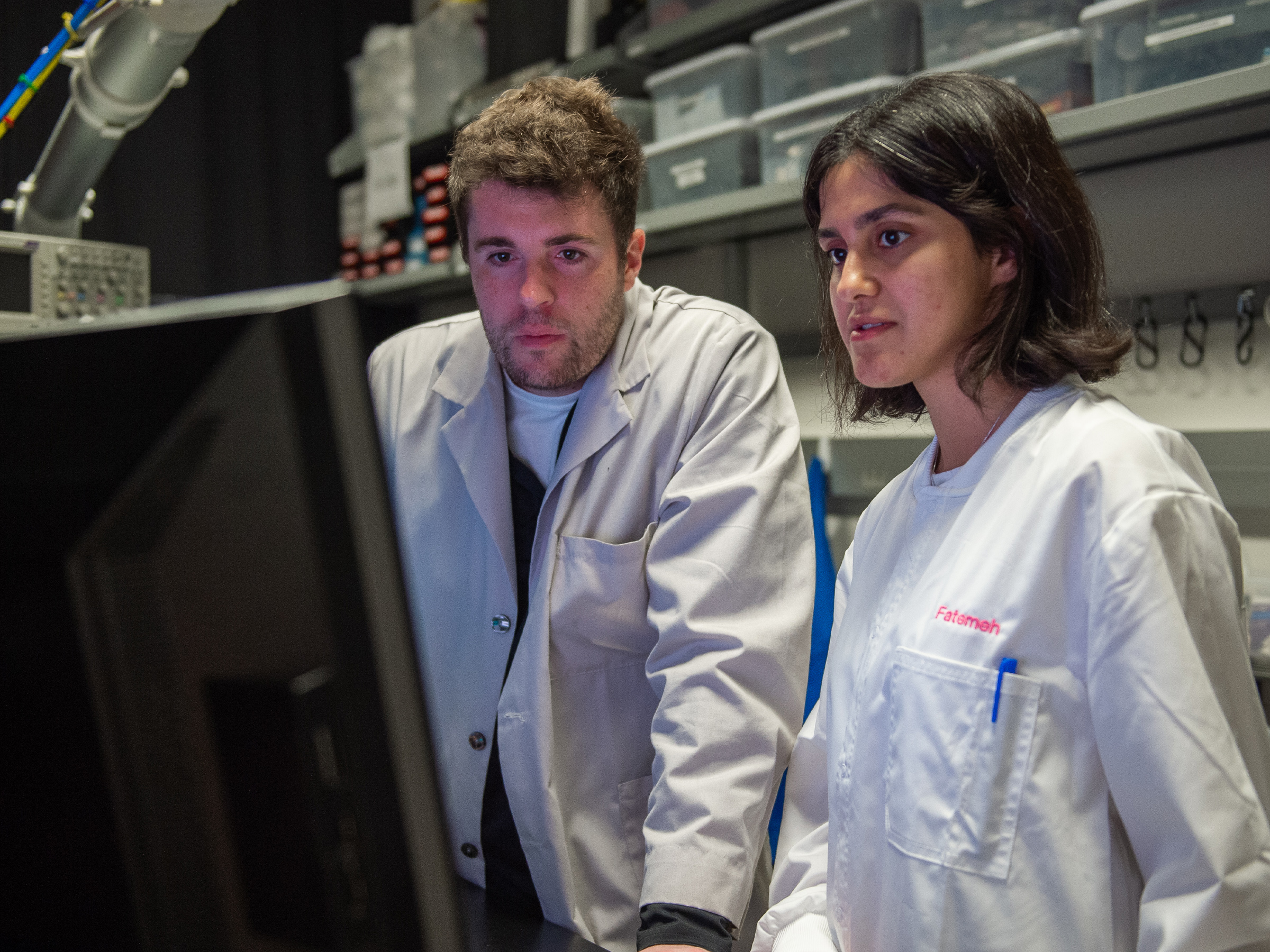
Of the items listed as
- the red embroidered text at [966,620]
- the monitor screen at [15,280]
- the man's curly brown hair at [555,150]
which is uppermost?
the man's curly brown hair at [555,150]

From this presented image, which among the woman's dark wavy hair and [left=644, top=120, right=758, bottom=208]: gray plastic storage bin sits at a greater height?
[left=644, top=120, right=758, bottom=208]: gray plastic storage bin

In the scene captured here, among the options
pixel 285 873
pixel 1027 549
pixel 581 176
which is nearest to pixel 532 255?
pixel 581 176

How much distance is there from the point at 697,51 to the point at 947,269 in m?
1.66

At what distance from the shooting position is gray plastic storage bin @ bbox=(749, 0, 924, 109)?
180 cm

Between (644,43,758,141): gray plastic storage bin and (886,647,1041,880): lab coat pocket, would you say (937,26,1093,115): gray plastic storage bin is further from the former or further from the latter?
(886,647,1041,880): lab coat pocket

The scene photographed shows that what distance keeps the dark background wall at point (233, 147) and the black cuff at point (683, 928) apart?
246 centimetres

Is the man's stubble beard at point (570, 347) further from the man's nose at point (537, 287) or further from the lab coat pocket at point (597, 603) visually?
the lab coat pocket at point (597, 603)

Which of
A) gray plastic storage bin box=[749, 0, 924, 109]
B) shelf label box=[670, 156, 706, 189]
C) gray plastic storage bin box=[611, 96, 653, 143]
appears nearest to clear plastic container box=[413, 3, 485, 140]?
gray plastic storage bin box=[611, 96, 653, 143]

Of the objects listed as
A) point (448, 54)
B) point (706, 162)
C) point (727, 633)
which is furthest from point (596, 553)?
point (448, 54)

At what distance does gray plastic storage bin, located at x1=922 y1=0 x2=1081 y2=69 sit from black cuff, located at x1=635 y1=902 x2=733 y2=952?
1.45 m

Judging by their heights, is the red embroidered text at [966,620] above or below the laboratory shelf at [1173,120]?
below

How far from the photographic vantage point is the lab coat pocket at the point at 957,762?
2.28 ft

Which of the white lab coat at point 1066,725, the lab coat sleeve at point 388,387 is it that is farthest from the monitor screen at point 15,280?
the white lab coat at point 1066,725

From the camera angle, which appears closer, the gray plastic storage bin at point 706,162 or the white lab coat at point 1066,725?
the white lab coat at point 1066,725
